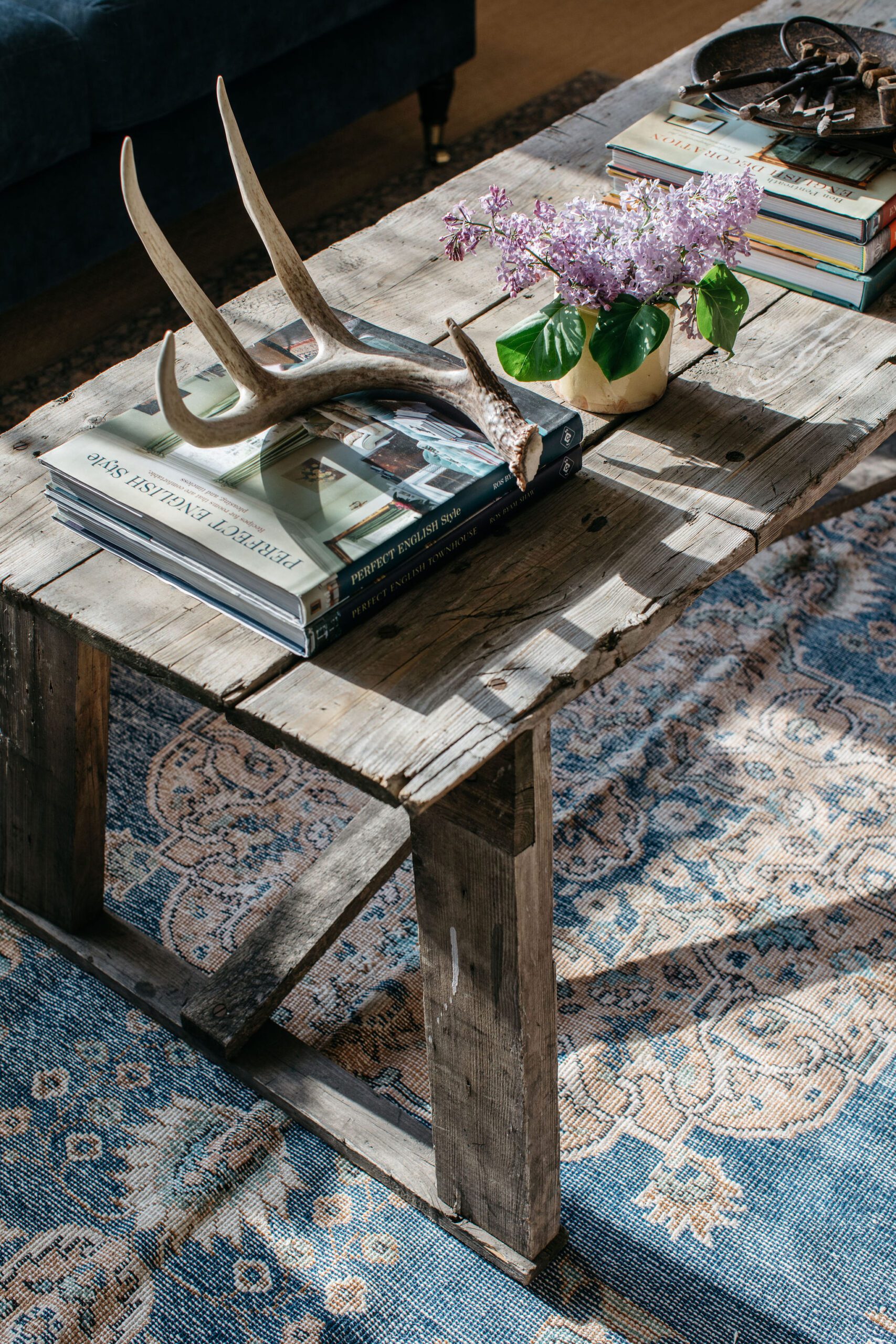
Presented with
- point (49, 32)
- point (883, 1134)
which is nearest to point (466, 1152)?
point (883, 1134)

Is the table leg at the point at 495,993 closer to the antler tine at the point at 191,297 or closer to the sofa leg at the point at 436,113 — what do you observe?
the antler tine at the point at 191,297

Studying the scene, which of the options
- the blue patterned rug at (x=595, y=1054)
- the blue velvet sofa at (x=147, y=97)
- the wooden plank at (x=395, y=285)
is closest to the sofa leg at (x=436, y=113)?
the blue velvet sofa at (x=147, y=97)

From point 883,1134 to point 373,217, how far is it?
2103 mm

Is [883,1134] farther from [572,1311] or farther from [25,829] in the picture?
[25,829]

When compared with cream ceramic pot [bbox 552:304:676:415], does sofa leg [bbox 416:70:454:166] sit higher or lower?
lower

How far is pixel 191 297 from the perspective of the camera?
938 mm

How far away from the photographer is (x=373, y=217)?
2.68m

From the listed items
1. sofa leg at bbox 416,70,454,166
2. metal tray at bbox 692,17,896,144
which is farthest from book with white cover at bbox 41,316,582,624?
sofa leg at bbox 416,70,454,166

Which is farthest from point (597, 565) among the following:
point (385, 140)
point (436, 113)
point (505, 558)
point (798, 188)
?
point (385, 140)

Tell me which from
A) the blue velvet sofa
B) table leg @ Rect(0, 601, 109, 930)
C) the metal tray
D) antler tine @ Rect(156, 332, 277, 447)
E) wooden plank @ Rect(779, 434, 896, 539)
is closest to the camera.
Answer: antler tine @ Rect(156, 332, 277, 447)

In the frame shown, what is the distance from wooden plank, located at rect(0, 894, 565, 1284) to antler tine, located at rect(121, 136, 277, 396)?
2.07 ft

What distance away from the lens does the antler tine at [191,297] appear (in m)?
0.89

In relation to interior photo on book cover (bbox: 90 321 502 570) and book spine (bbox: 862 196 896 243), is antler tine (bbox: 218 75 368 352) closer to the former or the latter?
interior photo on book cover (bbox: 90 321 502 570)

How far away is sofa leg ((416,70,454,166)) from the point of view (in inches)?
111
